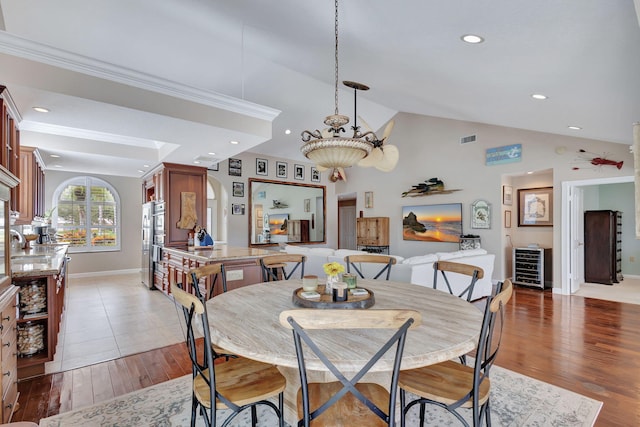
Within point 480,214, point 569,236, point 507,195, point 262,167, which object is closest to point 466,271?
point 569,236

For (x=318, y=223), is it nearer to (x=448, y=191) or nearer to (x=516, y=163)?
(x=448, y=191)

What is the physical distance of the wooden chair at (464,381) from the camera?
1407mm

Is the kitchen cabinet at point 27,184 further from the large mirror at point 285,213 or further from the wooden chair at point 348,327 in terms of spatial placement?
the wooden chair at point 348,327

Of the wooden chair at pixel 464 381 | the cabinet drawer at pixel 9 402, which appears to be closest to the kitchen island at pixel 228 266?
the cabinet drawer at pixel 9 402

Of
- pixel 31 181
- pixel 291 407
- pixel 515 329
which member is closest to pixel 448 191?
pixel 515 329

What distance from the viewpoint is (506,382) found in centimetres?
255

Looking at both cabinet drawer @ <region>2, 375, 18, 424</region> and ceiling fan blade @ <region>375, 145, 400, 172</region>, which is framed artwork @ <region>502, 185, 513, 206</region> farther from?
cabinet drawer @ <region>2, 375, 18, 424</region>

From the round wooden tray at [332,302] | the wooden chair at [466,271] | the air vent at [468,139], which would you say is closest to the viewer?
the round wooden tray at [332,302]

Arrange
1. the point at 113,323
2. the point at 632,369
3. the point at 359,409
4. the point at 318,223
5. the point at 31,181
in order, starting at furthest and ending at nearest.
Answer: the point at 318,223 → the point at 31,181 → the point at 113,323 → the point at 632,369 → the point at 359,409

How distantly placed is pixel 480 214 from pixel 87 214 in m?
8.93

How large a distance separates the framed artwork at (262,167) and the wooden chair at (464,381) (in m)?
7.34

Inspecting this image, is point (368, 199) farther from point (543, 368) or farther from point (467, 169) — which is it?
point (543, 368)

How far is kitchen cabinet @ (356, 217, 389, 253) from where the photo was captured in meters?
8.38

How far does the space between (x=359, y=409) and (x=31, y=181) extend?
5295 millimetres
